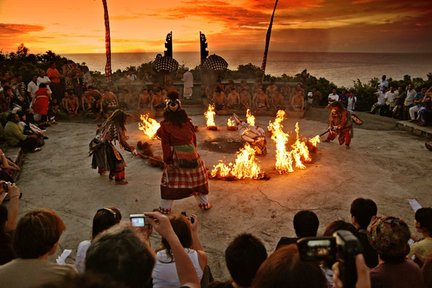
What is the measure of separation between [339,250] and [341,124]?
9759 mm

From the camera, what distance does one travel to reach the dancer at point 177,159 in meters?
6.86

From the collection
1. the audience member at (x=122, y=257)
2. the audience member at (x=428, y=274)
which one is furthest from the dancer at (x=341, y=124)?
the audience member at (x=122, y=257)

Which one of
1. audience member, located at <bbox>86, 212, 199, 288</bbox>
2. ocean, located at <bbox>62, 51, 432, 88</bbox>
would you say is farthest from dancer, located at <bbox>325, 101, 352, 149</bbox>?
ocean, located at <bbox>62, 51, 432, 88</bbox>

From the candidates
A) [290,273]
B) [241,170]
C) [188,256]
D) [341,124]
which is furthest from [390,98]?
[290,273]

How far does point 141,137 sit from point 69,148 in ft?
6.94

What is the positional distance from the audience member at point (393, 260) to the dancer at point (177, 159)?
13.6 ft

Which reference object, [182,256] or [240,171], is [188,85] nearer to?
[240,171]

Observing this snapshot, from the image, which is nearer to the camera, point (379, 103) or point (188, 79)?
point (379, 103)

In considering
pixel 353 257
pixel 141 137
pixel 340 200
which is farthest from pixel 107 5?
pixel 353 257

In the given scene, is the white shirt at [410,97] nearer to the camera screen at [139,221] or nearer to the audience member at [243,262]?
the audience member at [243,262]

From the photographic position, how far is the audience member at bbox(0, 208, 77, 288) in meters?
2.44

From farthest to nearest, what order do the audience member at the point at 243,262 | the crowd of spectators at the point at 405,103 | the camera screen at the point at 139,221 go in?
the crowd of spectators at the point at 405,103, the camera screen at the point at 139,221, the audience member at the point at 243,262

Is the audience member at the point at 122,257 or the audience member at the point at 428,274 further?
the audience member at the point at 428,274

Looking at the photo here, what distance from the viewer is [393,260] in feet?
9.93
